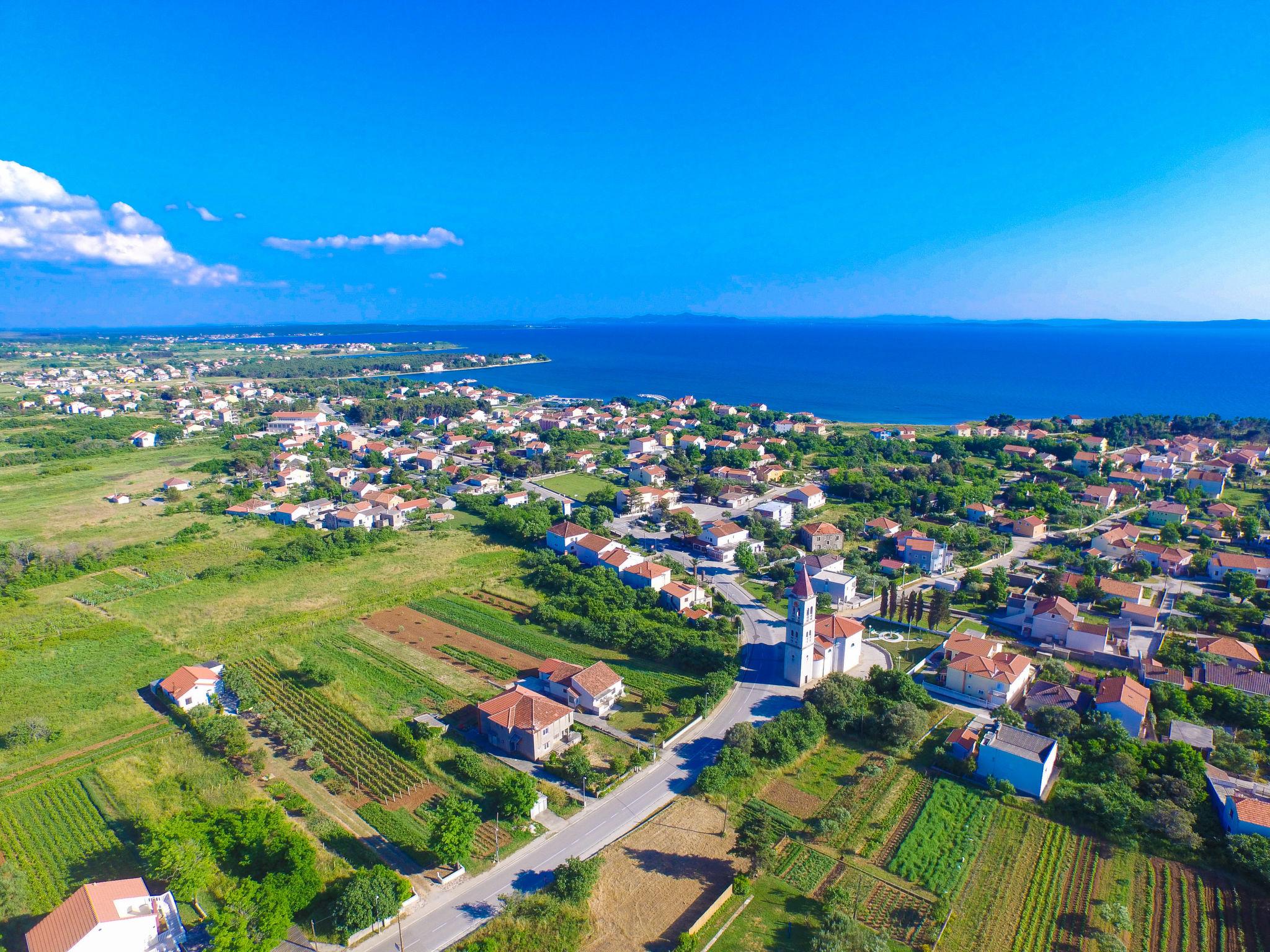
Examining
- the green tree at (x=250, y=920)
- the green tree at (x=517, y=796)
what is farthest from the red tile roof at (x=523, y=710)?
the green tree at (x=250, y=920)

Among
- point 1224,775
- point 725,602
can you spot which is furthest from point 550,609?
point 1224,775

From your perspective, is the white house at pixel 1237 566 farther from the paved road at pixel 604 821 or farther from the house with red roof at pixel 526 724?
the house with red roof at pixel 526 724

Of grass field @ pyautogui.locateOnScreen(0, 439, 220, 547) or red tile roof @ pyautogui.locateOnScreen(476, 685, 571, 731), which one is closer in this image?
red tile roof @ pyautogui.locateOnScreen(476, 685, 571, 731)

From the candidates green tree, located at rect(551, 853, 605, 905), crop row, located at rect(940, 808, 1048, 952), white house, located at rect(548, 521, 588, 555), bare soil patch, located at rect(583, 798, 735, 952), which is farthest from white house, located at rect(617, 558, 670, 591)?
crop row, located at rect(940, 808, 1048, 952)

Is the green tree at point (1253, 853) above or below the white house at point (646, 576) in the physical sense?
below

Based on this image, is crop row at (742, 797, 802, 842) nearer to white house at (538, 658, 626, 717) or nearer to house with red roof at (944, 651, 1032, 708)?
white house at (538, 658, 626, 717)

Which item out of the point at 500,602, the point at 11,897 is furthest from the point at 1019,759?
the point at 11,897

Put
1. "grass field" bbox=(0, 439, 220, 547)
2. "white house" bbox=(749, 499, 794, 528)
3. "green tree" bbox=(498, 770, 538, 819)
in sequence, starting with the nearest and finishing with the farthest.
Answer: "green tree" bbox=(498, 770, 538, 819)
"grass field" bbox=(0, 439, 220, 547)
"white house" bbox=(749, 499, 794, 528)
